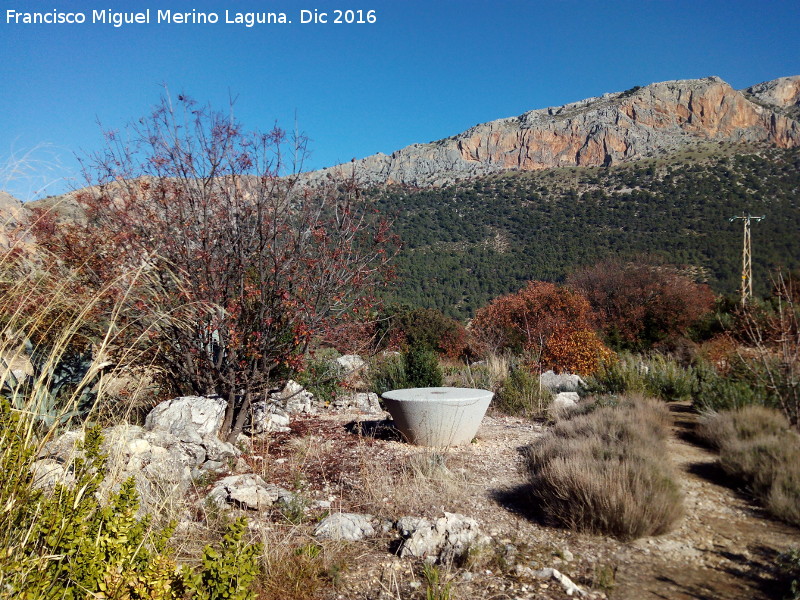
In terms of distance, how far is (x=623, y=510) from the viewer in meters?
3.68

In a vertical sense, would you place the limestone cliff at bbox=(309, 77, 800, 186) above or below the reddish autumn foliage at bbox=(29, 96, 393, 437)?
above

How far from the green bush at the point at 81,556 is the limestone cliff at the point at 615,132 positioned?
52.4m

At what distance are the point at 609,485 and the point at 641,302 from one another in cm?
1645

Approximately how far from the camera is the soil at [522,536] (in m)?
3.01

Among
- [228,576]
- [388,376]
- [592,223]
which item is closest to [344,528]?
[228,576]

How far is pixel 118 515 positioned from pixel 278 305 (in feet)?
11.5

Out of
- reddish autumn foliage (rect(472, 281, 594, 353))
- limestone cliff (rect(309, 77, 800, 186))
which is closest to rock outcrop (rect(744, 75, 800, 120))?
limestone cliff (rect(309, 77, 800, 186))

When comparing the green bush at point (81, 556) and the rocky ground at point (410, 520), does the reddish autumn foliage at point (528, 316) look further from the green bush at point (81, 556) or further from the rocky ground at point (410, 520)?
the green bush at point (81, 556)

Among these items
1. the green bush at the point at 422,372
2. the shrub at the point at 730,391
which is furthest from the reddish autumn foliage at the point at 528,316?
the shrub at the point at 730,391

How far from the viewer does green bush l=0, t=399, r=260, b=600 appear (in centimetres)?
165

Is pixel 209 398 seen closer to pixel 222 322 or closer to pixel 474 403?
Result: pixel 222 322

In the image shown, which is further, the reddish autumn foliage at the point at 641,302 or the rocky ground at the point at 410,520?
the reddish autumn foliage at the point at 641,302

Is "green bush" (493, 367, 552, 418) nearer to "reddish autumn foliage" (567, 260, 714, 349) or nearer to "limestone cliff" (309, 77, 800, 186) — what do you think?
"reddish autumn foliage" (567, 260, 714, 349)

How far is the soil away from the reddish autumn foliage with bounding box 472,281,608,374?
5102 mm
